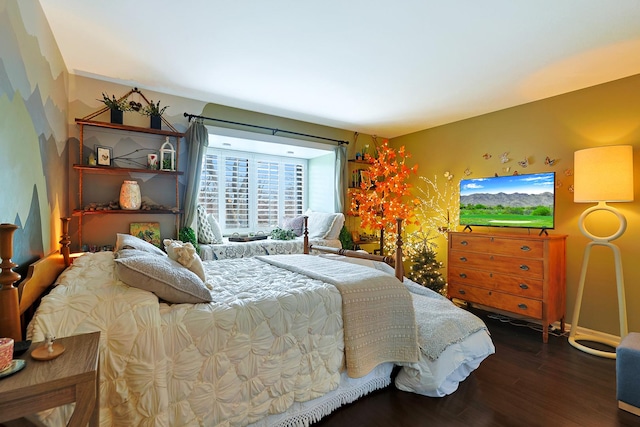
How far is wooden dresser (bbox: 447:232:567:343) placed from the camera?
2960 mm

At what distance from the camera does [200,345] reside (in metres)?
1.39

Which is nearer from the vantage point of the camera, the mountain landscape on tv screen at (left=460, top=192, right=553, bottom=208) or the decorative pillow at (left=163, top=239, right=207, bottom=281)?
the decorative pillow at (left=163, top=239, right=207, bottom=281)

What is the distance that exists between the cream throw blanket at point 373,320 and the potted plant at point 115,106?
8.64ft

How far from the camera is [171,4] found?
1954 millimetres

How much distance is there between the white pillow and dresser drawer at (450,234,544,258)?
153cm

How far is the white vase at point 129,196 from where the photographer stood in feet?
10.2

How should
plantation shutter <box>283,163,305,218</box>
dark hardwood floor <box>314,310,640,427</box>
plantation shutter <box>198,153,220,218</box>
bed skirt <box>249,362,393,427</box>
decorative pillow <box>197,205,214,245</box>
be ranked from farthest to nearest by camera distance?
plantation shutter <box>283,163,305,218</box>, plantation shutter <box>198,153,220,218</box>, decorative pillow <box>197,205,214,245</box>, dark hardwood floor <box>314,310,640,427</box>, bed skirt <box>249,362,393,427</box>

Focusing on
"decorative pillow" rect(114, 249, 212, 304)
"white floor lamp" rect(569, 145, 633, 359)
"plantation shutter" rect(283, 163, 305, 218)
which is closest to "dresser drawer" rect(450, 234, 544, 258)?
"white floor lamp" rect(569, 145, 633, 359)

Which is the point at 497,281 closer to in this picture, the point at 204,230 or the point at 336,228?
the point at 336,228

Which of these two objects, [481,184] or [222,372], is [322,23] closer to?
[222,372]

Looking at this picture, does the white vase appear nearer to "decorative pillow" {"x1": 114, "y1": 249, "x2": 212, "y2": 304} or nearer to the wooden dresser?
"decorative pillow" {"x1": 114, "y1": 249, "x2": 212, "y2": 304}

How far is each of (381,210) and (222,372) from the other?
3.49 metres

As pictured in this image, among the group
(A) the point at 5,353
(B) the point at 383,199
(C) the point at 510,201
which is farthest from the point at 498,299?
(A) the point at 5,353

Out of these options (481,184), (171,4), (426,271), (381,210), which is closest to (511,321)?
(426,271)
